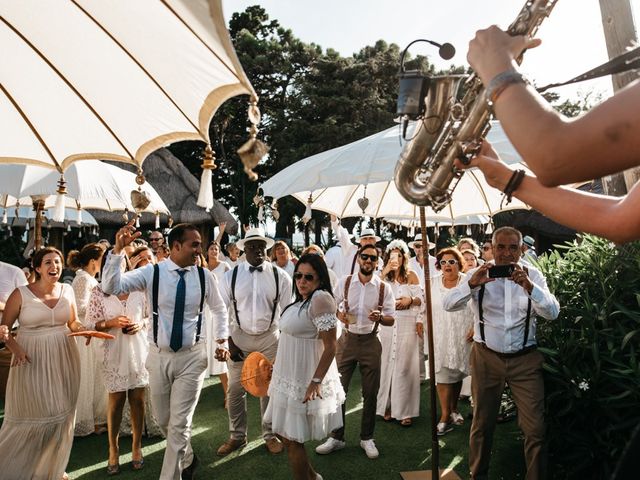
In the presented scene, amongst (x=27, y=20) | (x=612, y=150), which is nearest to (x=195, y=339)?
(x=27, y=20)

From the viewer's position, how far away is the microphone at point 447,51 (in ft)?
6.43

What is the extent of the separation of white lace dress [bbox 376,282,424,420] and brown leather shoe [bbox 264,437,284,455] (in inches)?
70.7

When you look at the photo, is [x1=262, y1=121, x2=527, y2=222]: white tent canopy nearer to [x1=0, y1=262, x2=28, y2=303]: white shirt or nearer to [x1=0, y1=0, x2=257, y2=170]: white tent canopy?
[x1=0, y1=0, x2=257, y2=170]: white tent canopy

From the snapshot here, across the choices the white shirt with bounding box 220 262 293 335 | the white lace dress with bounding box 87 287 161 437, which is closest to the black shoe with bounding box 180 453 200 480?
the white lace dress with bounding box 87 287 161 437

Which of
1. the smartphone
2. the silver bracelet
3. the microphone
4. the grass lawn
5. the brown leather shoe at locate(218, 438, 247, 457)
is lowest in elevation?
the grass lawn

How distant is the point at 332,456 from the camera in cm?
524

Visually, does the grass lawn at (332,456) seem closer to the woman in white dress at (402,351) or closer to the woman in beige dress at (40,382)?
Answer: the woman in white dress at (402,351)

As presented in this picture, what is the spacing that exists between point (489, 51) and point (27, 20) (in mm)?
2542

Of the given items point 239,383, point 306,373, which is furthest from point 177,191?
point 306,373

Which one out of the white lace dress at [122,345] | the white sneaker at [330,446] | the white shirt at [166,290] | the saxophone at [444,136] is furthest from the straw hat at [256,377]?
the saxophone at [444,136]

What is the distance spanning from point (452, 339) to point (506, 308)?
2.09 metres

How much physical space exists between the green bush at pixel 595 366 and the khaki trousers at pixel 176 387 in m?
3.33

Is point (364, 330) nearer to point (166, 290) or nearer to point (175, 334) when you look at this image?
point (175, 334)

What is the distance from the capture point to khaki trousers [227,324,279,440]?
17.8 feet
